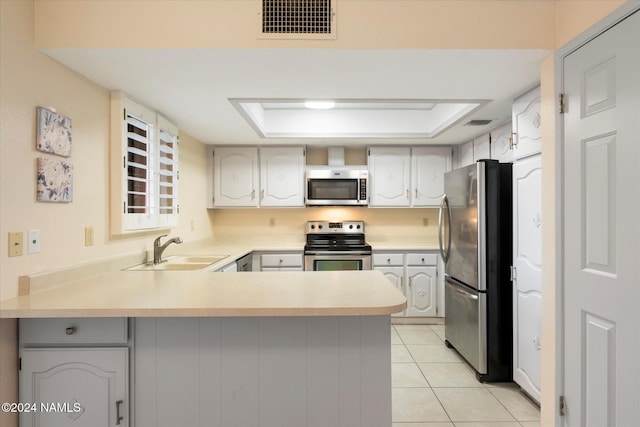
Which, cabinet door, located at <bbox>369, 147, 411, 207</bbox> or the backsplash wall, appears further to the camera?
the backsplash wall

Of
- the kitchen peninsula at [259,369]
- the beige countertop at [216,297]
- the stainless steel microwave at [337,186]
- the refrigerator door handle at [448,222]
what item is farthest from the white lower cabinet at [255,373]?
the stainless steel microwave at [337,186]

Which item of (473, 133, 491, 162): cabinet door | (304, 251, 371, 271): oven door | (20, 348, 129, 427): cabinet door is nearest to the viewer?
(20, 348, 129, 427): cabinet door

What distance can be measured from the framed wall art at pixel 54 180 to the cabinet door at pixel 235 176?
88.3 inches

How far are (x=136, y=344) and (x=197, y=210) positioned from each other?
2.38 metres

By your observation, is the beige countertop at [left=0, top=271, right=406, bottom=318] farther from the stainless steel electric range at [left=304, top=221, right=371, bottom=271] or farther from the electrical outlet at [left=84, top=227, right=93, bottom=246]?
the stainless steel electric range at [left=304, top=221, right=371, bottom=271]

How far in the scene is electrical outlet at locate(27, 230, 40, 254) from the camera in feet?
5.24

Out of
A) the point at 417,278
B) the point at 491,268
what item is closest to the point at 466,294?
the point at 491,268

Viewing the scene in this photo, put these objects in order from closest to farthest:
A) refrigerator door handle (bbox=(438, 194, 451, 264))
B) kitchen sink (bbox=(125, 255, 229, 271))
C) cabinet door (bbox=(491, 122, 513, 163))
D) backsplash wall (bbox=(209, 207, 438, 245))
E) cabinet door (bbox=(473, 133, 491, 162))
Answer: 1. kitchen sink (bbox=(125, 255, 229, 271))
2. cabinet door (bbox=(491, 122, 513, 163))
3. refrigerator door handle (bbox=(438, 194, 451, 264))
4. cabinet door (bbox=(473, 133, 491, 162))
5. backsplash wall (bbox=(209, 207, 438, 245))

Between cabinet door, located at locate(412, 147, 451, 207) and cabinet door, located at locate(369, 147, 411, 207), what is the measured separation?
9 centimetres

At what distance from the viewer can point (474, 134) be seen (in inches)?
137

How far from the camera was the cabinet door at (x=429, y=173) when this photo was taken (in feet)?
13.5

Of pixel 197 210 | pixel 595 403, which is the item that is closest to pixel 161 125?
pixel 197 210

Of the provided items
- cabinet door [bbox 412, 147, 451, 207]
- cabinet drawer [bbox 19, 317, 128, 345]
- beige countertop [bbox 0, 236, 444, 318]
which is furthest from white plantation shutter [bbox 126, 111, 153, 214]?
cabinet door [bbox 412, 147, 451, 207]

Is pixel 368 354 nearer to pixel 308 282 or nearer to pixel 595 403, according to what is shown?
pixel 308 282
